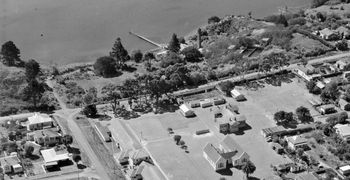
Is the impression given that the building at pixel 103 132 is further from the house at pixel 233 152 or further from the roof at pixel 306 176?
the roof at pixel 306 176

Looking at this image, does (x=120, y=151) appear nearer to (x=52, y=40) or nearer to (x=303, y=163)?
(x=303, y=163)

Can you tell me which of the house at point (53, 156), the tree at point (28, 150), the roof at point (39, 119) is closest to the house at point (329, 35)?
the roof at point (39, 119)

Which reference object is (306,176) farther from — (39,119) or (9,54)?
(9,54)

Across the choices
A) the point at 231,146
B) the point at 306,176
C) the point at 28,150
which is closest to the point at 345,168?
the point at 306,176

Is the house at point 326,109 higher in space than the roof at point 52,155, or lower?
lower

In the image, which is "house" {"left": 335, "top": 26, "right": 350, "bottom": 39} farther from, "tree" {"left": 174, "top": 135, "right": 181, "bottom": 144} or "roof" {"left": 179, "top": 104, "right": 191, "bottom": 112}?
"tree" {"left": 174, "top": 135, "right": 181, "bottom": 144}

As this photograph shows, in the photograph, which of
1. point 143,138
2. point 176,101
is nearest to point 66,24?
point 176,101
